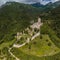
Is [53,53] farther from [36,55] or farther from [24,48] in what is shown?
[24,48]

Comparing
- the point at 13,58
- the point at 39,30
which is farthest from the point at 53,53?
the point at 39,30

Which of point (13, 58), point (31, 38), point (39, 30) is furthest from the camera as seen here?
point (39, 30)

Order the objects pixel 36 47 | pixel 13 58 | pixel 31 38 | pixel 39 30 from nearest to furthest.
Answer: pixel 13 58 < pixel 36 47 < pixel 31 38 < pixel 39 30

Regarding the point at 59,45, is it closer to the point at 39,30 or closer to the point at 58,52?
the point at 58,52

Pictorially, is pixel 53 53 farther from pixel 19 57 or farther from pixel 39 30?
pixel 39 30

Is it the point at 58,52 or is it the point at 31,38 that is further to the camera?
the point at 31,38

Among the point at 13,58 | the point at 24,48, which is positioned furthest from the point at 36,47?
the point at 13,58

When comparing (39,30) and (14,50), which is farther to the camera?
(39,30)

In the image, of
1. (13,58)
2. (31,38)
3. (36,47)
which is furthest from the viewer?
(31,38)
